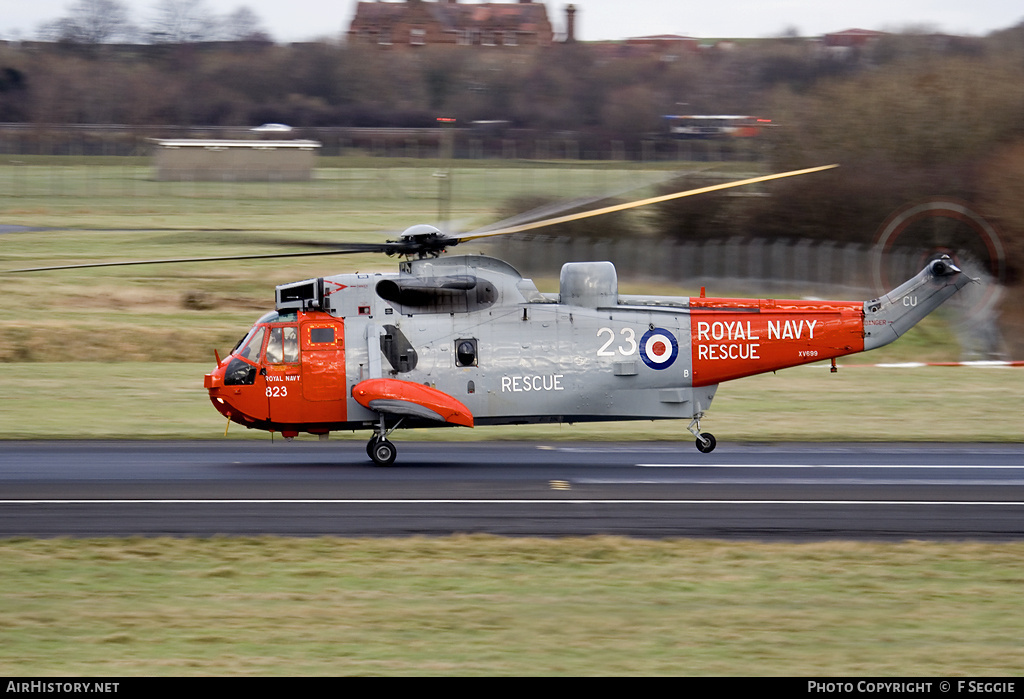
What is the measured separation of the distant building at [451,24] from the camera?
60.4 metres

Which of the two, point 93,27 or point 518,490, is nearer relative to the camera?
point 518,490

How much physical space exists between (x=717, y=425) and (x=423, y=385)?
675 centimetres

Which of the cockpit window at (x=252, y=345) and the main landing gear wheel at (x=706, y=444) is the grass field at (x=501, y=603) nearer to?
the cockpit window at (x=252, y=345)

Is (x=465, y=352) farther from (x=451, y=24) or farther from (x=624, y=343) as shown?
(x=451, y=24)

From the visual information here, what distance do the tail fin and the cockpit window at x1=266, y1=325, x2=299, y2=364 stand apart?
27.6 ft

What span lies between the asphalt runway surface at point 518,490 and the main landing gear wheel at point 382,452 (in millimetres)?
173

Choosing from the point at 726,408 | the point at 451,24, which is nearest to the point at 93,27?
the point at 451,24

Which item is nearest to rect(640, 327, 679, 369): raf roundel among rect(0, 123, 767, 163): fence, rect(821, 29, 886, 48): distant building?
rect(0, 123, 767, 163): fence

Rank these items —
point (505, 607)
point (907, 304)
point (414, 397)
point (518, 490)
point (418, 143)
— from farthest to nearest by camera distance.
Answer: point (418, 143) → point (907, 304) → point (414, 397) → point (518, 490) → point (505, 607)

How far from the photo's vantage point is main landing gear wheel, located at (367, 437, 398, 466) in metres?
16.6

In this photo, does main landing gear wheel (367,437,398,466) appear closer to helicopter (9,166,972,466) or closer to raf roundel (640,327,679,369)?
helicopter (9,166,972,466)

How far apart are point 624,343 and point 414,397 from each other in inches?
124

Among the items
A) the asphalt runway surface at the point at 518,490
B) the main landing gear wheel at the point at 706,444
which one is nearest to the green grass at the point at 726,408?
the asphalt runway surface at the point at 518,490

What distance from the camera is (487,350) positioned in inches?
655
